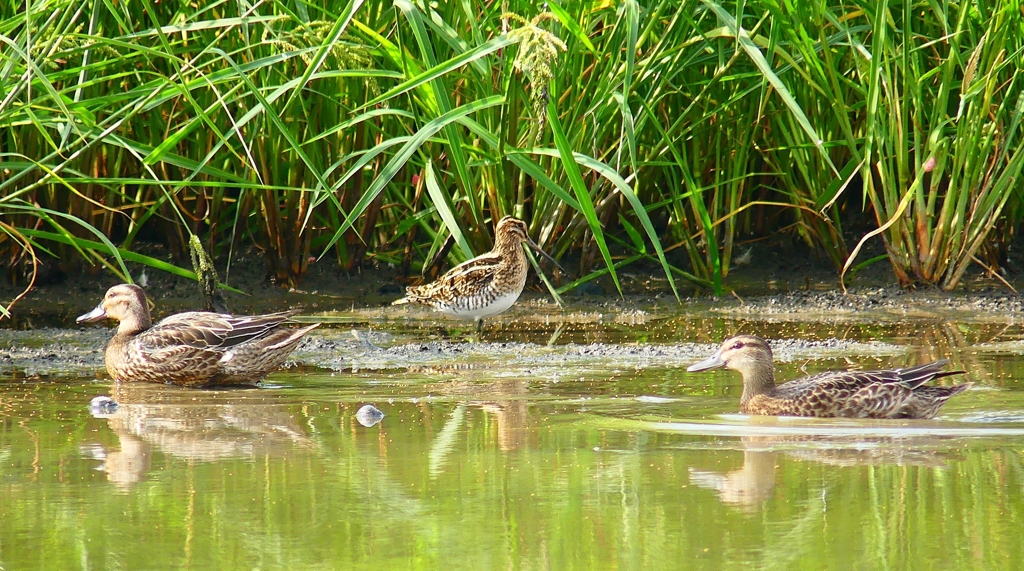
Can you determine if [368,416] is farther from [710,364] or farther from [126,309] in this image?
[126,309]

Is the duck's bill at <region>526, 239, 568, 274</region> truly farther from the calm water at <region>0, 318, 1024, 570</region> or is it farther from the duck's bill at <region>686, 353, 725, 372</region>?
the duck's bill at <region>686, 353, 725, 372</region>

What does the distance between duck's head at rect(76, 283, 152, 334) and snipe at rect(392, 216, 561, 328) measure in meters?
1.71

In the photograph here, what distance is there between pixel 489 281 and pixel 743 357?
2406 millimetres

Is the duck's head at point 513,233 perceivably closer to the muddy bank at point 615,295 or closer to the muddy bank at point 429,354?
the muddy bank at point 615,295

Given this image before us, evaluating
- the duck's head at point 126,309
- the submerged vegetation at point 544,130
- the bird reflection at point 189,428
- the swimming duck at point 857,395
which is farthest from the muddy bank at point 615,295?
the swimming duck at point 857,395

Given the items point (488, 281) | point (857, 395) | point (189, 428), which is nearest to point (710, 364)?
point (857, 395)

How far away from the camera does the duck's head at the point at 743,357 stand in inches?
228

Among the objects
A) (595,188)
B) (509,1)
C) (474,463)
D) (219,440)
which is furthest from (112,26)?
(474,463)

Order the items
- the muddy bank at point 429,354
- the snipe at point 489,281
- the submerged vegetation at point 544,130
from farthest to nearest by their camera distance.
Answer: the snipe at point 489,281 → the submerged vegetation at point 544,130 → the muddy bank at point 429,354

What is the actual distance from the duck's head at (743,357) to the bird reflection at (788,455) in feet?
2.83

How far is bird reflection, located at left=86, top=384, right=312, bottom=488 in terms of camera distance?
4.60 m

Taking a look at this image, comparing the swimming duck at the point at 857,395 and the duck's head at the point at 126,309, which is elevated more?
the duck's head at the point at 126,309

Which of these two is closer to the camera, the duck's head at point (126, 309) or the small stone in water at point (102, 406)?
the small stone in water at point (102, 406)

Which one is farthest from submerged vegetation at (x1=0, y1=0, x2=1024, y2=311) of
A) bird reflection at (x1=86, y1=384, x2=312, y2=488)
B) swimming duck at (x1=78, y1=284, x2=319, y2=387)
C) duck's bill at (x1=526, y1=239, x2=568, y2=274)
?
bird reflection at (x1=86, y1=384, x2=312, y2=488)
